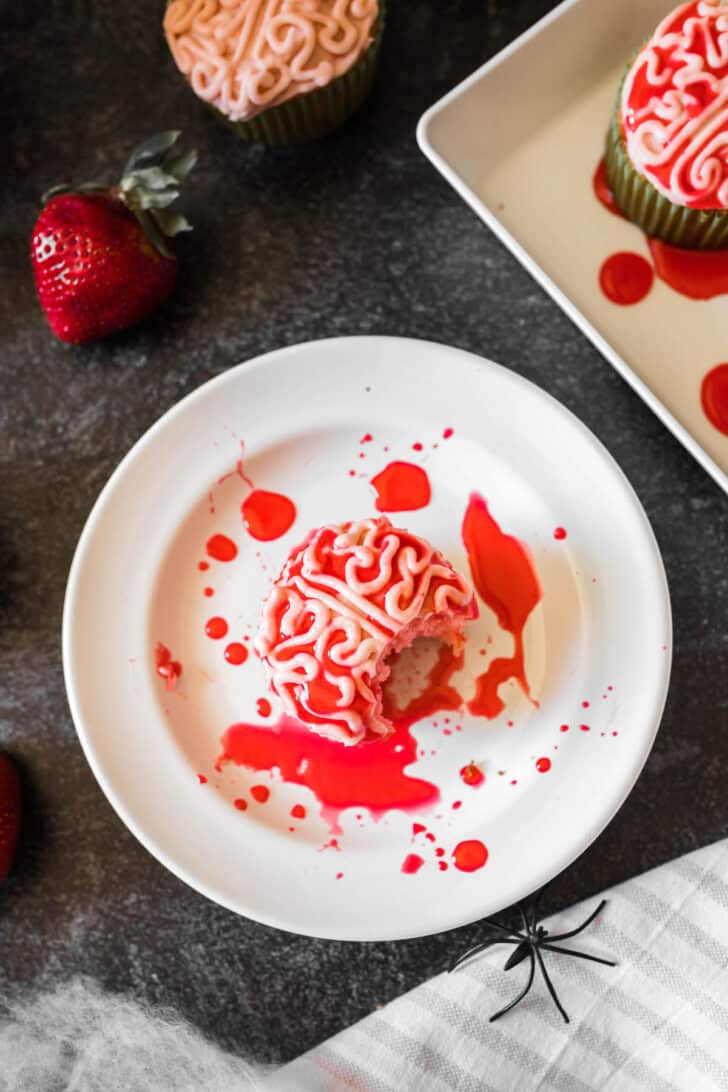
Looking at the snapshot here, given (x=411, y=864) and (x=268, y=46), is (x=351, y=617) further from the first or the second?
(x=268, y=46)

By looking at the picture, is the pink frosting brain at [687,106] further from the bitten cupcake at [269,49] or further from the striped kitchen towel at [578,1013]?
the striped kitchen towel at [578,1013]

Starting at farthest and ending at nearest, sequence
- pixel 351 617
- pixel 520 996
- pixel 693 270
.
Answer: pixel 693 270 < pixel 520 996 < pixel 351 617

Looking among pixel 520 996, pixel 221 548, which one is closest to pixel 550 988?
pixel 520 996

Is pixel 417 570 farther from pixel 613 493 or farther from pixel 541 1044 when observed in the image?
pixel 541 1044

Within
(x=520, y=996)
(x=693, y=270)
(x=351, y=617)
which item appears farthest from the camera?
(x=693, y=270)

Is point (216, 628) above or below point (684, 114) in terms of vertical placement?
below

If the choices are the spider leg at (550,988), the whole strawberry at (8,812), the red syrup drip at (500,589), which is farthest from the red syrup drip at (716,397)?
the whole strawberry at (8,812)
